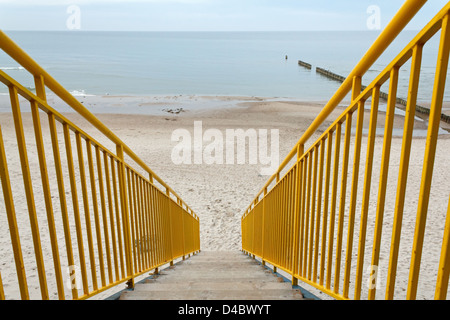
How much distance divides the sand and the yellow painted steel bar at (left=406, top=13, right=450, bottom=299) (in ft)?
16.2

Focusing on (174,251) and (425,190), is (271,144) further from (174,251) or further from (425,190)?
(425,190)

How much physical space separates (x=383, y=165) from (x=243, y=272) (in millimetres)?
2987

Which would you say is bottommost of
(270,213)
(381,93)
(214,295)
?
(214,295)

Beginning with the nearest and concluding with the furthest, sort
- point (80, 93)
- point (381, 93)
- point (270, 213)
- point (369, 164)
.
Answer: point (369, 164), point (270, 213), point (381, 93), point (80, 93)

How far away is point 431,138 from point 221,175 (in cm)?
1239

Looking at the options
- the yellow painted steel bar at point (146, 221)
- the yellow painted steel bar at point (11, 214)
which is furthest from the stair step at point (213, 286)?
the yellow painted steel bar at point (11, 214)

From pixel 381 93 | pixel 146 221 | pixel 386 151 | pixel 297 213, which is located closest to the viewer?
pixel 386 151

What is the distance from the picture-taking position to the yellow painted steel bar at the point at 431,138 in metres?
1.13

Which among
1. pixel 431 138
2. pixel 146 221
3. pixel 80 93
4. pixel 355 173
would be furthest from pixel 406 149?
pixel 80 93

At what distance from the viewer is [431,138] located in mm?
1218

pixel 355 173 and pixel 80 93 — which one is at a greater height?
pixel 80 93

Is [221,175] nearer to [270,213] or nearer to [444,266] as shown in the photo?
[270,213]

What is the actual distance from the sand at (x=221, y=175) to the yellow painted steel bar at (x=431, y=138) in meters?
4.95

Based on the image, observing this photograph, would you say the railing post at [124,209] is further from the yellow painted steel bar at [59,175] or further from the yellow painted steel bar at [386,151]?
the yellow painted steel bar at [386,151]
